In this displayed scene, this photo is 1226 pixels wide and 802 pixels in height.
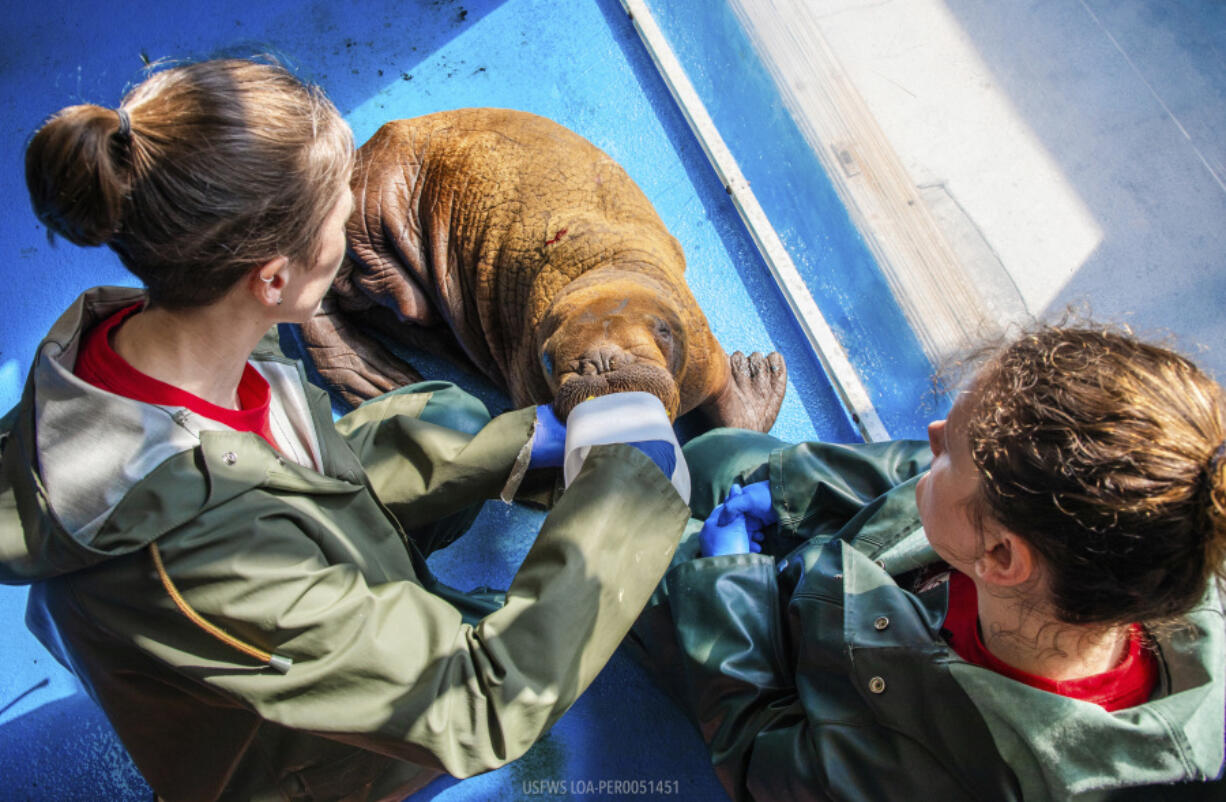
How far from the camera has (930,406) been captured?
3102 millimetres

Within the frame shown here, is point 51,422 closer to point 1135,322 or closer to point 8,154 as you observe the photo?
point 1135,322

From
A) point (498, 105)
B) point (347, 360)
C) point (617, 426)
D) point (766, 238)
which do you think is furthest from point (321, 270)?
point (498, 105)

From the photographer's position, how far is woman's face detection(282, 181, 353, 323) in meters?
1.57

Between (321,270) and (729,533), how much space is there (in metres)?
1.23

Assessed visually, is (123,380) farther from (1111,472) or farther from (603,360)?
(1111,472)

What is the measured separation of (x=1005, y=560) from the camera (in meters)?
1.41

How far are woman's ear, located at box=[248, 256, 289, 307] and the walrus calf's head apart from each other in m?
0.96

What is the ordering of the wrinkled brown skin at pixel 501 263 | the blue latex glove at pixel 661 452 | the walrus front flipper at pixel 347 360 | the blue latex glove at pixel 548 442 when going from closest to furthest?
1. the blue latex glove at pixel 661 452
2. the blue latex glove at pixel 548 442
3. the wrinkled brown skin at pixel 501 263
4. the walrus front flipper at pixel 347 360

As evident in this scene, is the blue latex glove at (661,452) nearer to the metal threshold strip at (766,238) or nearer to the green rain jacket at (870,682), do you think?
the green rain jacket at (870,682)

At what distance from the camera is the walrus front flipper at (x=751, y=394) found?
315 cm

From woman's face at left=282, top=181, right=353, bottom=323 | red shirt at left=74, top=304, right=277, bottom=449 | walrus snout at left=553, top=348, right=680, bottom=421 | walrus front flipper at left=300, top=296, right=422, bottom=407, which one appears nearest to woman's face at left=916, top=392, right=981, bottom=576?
walrus snout at left=553, top=348, right=680, bottom=421

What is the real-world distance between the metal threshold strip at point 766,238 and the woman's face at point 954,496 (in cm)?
166

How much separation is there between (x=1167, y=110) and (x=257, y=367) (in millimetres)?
2766

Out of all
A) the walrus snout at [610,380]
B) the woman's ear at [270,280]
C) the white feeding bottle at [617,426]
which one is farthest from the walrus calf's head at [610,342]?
the woman's ear at [270,280]
